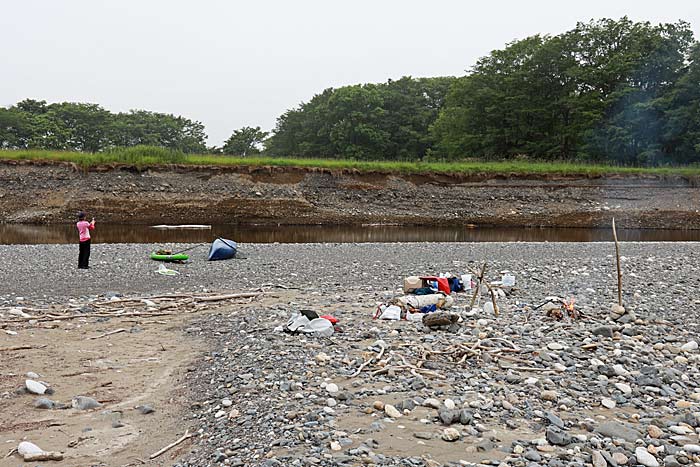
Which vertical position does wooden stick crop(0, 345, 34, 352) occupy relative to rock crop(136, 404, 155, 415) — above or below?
above

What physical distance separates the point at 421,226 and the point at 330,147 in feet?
106

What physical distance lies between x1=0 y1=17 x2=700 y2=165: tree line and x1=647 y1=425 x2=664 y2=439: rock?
1837 inches

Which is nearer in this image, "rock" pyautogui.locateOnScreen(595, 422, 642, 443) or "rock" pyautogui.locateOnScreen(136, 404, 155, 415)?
"rock" pyautogui.locateOnScreen(595, 422, 642, 443)

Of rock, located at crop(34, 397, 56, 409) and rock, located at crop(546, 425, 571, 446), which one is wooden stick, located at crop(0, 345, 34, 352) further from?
rock, located at crop(546, 425, 571, 446)

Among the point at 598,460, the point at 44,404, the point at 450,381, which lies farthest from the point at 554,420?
the point at 44,404

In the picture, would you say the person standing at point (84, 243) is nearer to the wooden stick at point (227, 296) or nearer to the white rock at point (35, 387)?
the wooden stick at point (227, 296)

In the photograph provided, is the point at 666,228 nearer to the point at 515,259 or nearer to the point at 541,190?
the point at 541,190

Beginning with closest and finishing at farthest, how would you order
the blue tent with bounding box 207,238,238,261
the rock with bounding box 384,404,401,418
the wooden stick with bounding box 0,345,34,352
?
the rock with bounding box 384,404,401,418 → the wooden stick with bounding box 0,345,34,352 → the blue tent with bounding box 207,238,238,261

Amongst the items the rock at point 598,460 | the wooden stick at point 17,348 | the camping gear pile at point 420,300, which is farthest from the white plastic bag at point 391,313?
the wooden stick at point 17,348

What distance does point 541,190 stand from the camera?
38969 mm

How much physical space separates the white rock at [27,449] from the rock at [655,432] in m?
5.08

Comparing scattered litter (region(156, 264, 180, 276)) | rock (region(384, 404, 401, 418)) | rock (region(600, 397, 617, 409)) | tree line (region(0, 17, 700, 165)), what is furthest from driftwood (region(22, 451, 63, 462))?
tree line (region(0, 17, 700, 165))

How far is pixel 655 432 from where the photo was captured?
471cm

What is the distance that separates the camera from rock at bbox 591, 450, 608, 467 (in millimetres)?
4200
